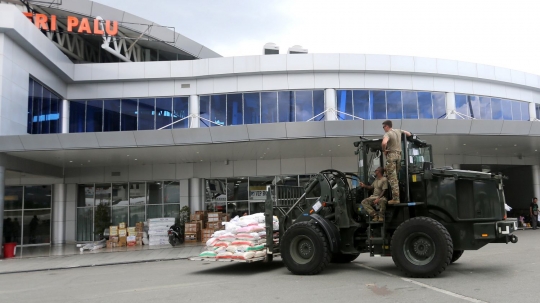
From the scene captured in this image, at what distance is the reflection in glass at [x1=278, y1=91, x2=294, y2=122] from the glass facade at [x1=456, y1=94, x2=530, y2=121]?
8988 millimetres

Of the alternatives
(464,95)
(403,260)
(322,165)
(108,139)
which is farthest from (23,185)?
(464,95)

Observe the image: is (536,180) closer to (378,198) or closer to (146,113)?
(378,198)

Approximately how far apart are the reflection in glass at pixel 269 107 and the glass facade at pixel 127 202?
227 inches

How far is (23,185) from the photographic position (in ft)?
77.3

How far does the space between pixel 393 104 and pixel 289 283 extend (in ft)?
56.8

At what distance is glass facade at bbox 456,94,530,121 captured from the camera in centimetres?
2530

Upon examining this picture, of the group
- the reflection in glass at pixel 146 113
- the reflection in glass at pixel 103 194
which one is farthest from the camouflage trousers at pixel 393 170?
the reflection in glass at pixel 103 194

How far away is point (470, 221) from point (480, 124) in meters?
9.33

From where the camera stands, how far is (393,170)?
9.16 m

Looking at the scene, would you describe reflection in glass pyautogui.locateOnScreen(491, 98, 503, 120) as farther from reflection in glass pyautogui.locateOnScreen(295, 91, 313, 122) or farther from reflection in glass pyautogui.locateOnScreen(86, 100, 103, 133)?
reflection in glass pyautogui.locateOnScreen(86, 100, 103, 133)

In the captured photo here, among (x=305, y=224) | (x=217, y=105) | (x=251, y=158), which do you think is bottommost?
(x=305, y=224)

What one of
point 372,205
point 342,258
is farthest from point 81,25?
point 372,205

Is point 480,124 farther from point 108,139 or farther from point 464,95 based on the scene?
point 108,139

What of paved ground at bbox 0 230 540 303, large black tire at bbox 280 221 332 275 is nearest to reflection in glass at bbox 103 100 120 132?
paved ground at bbox 0 230 540 303
